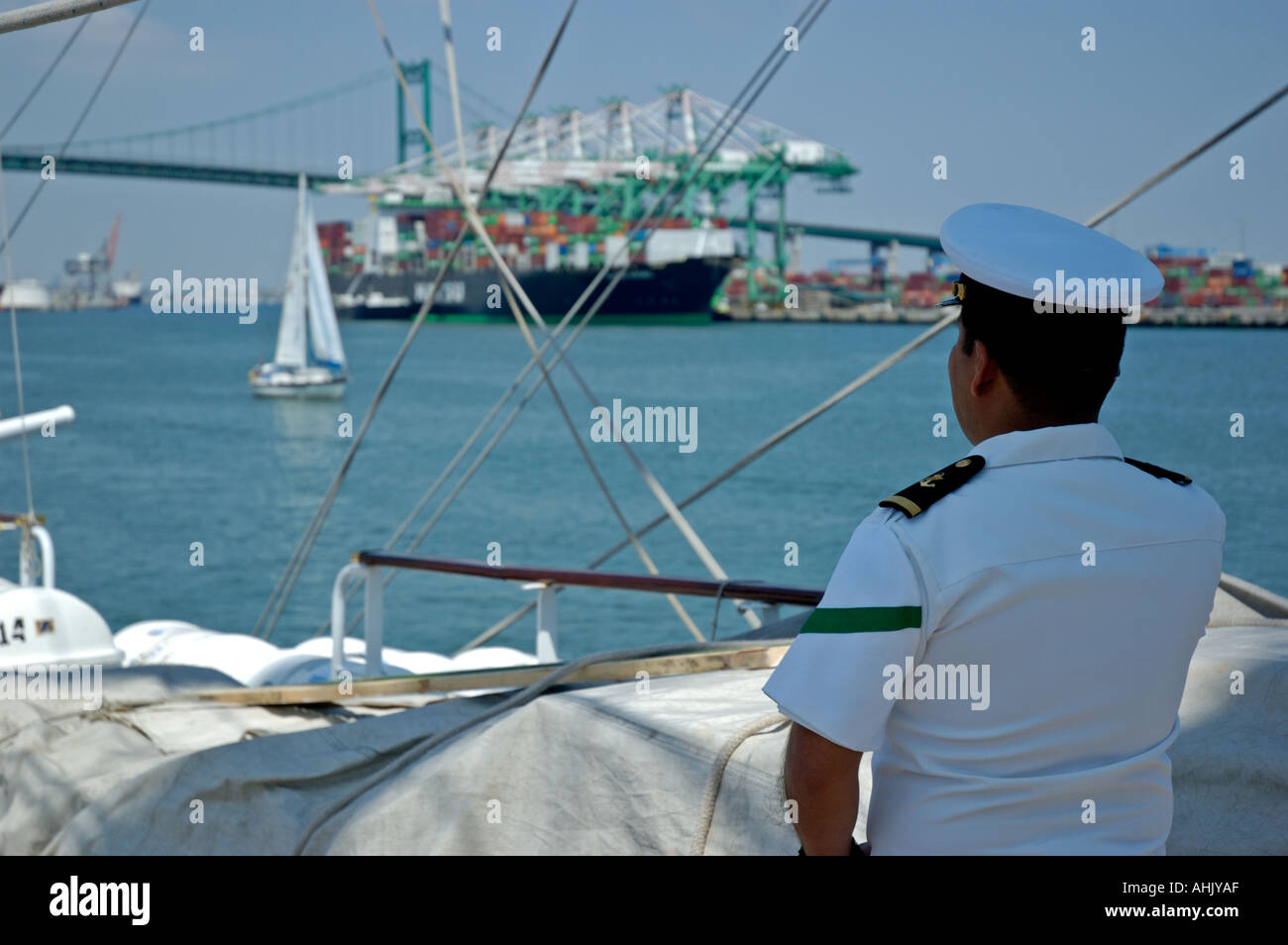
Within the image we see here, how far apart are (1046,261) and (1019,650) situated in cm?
30

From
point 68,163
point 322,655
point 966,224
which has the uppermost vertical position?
point 68,163

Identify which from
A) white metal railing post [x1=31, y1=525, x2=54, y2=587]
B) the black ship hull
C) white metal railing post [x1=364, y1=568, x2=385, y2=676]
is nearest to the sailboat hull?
the black ship hull

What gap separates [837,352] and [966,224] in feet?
193

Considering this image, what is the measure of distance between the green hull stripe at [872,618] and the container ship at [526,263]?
59.1 metres

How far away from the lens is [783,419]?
36.1 m

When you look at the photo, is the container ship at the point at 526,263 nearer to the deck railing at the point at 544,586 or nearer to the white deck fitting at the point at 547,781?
the deck railing at the point at 544,586

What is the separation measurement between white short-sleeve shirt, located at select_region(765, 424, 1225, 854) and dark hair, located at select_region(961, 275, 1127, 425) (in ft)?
0.08

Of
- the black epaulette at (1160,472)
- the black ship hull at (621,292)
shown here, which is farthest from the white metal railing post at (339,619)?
the black ship hull at (621,292)

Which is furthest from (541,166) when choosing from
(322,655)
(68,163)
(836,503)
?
(322,655)

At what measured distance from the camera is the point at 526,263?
253 feet

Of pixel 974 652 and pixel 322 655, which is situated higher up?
pixel 974 652
